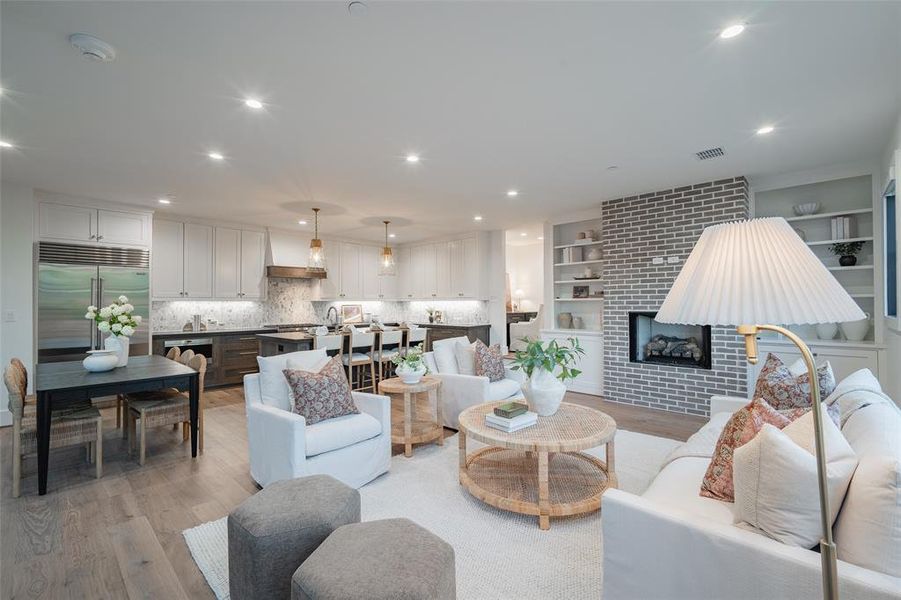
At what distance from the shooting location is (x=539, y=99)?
2.66 meters

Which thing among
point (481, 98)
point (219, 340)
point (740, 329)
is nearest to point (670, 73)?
point (481, 98)

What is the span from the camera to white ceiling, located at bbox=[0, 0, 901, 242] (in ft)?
6.29

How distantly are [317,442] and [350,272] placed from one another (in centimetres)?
591

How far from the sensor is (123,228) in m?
5.32

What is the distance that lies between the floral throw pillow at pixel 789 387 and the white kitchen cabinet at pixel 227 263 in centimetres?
687

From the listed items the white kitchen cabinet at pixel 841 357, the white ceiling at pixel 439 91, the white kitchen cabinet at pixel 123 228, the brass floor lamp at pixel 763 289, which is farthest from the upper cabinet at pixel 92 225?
the white kitchen cabinet at pixel 841 357

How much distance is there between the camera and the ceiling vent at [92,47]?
2000 millimetres

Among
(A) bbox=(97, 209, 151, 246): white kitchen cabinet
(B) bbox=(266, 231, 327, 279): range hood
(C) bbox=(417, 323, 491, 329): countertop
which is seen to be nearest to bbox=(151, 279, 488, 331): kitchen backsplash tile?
(C) bbox=(417, 323, 491, 329): countertop

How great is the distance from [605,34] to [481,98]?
848 mm

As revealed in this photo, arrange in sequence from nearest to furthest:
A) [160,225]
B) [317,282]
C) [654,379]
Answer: [654,379]
[160,225]
[317,282]

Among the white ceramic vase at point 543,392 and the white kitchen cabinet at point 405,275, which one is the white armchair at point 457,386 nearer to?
the white ceramic vase at point 543,392

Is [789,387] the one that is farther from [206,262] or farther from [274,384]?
[206,262]

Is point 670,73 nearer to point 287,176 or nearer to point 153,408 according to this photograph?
point 287,176

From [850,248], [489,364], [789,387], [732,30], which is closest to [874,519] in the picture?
[789,387]
